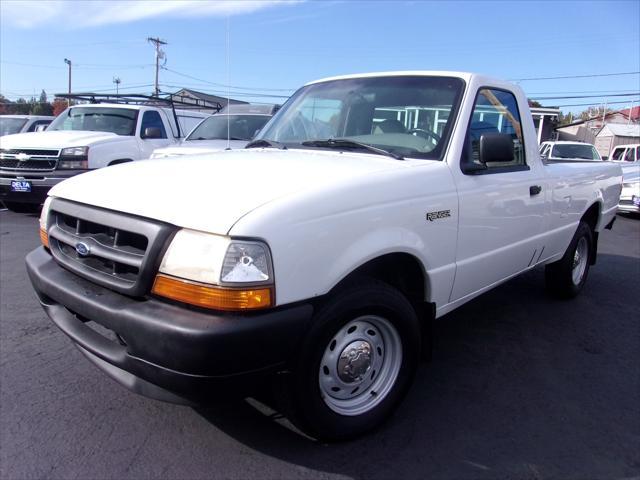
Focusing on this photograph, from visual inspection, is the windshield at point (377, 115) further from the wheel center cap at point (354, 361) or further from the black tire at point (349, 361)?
the wheel center cap at point (354, 361)

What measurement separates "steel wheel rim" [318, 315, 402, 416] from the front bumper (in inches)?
257

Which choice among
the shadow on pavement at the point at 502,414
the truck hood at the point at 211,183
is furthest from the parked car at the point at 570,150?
the truck hood at the point at 211,183

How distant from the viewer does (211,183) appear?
229cm

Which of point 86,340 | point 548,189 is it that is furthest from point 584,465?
point 86,340

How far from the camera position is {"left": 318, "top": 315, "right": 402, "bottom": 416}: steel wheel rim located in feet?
7.94

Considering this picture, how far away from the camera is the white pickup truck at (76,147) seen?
7.64 m

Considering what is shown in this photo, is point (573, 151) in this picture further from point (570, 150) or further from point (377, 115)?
point (377, 115)

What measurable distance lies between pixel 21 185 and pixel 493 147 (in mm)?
7285

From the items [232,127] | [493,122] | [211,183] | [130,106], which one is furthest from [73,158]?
[493,122]

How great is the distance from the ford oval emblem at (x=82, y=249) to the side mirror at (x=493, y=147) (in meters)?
2.24

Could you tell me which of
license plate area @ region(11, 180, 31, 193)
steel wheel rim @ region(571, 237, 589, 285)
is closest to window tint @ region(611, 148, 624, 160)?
steel wheel rim @ region(571, 237, 589, 285)

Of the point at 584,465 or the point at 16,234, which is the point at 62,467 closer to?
the point at 584,465

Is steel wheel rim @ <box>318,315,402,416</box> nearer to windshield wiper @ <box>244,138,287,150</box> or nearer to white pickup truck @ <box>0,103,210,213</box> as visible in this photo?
windshield wiper @ <box>244,138,287,150</box>

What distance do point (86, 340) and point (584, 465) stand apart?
2500mm
